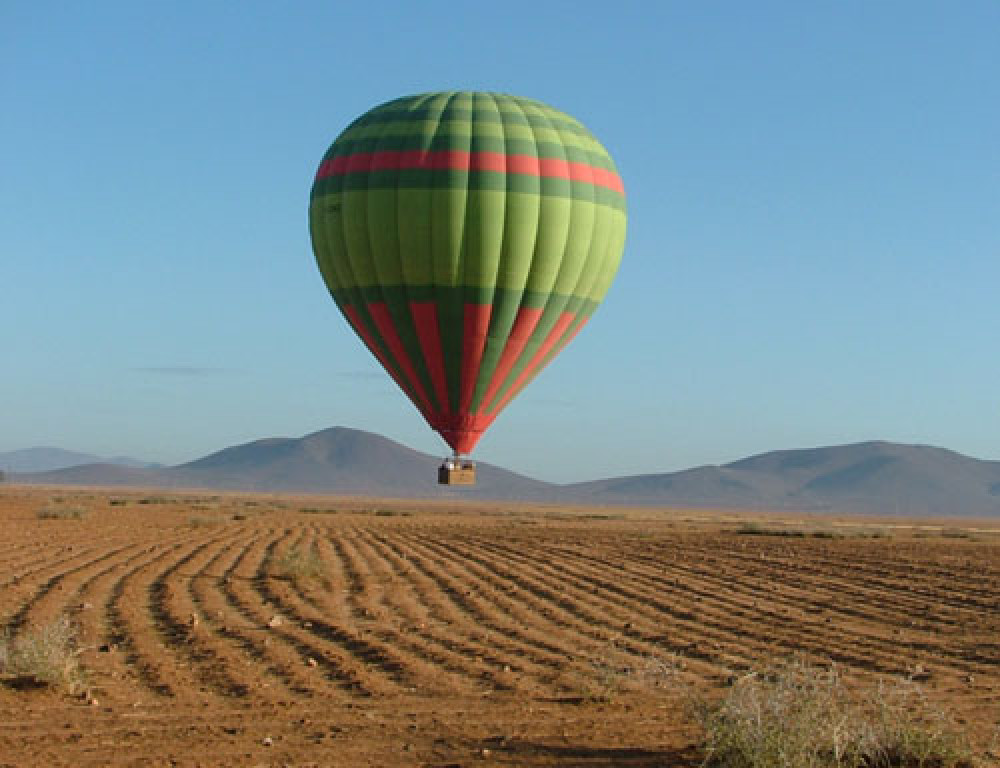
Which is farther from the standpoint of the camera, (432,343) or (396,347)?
(396,347)

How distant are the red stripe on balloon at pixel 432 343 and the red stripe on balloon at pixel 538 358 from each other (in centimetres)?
116

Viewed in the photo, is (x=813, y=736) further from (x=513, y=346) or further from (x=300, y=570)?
(x=513, y=346)

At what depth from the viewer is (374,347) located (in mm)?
27047

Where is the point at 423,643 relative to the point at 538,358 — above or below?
below

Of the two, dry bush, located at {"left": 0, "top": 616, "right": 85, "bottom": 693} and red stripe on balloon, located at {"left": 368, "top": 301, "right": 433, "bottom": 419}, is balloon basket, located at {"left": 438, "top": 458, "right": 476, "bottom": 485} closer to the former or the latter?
red stripe on balloon, located at {"left": 368, "top": 301, "right": 433, "bottom": 419}

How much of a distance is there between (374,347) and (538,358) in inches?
132

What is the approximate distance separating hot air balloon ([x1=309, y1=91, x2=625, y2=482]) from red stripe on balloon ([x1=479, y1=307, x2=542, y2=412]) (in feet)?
0.08

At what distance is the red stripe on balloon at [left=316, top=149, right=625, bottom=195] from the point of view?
25.2 metres

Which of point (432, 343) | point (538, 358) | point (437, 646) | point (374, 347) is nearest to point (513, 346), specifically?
point (538, 358)

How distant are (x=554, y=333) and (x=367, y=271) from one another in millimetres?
4018

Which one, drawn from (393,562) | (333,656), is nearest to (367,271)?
(393,562)

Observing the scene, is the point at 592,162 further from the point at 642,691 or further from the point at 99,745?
the point at 99,745

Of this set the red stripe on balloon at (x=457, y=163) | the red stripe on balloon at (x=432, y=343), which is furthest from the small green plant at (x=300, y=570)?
the red stripe on balloon at (x=457, y=163)

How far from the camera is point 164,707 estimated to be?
10.1 m
